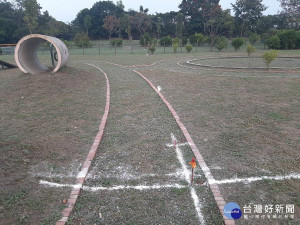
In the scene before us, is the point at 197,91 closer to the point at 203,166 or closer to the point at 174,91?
the point at 174,91

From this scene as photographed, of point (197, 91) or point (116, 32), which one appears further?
point (116, 32)

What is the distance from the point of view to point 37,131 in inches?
211

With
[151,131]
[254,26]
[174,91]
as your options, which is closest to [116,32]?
[254,26]

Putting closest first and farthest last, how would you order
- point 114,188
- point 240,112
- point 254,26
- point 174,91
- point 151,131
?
point 114,188 → point 151,131 → point 240,112 → point 174,91 → point 254,26

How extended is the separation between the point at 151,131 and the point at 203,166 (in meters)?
1.73

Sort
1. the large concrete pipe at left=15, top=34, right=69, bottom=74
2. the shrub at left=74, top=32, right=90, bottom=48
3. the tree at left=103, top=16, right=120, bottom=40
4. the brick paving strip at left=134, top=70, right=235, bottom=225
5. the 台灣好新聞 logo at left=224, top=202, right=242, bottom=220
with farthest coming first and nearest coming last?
the tree at left=103, top=16, right=120, bottom=40 → the shrub at left=74, top=32, right=90, bottom=48 → the large concrete pipe at left=15, top=34, right=69, bottom=74 → the brick paving strip at left=134, top=70, right=235, bottom=225 → the 台灣好新聞 logo at left=224, top=202, right=242, bottom=220

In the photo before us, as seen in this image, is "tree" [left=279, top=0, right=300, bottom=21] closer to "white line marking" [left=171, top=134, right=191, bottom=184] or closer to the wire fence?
the wire fence

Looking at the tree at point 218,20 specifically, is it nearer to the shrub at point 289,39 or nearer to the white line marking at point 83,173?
the shrub at point 289,39

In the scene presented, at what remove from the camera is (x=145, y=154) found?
4348 millimetres

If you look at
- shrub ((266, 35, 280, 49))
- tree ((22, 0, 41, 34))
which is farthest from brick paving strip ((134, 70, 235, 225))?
tree ((22, 0, 41, 34))

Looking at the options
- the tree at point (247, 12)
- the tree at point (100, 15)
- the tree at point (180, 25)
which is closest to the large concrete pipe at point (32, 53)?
the tree at point (180, 25)

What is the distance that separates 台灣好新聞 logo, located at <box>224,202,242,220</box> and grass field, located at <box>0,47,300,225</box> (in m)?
0.07

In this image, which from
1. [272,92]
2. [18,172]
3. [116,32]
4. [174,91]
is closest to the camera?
[18,172]

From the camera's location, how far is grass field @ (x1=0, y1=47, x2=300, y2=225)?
9.95 ft
